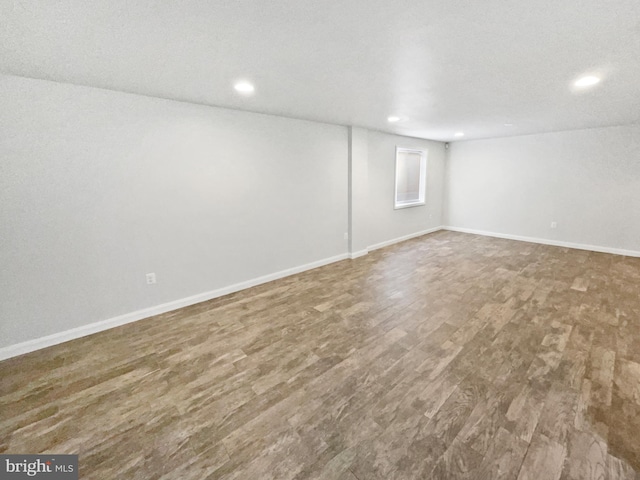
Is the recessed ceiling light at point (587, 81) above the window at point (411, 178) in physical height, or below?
above

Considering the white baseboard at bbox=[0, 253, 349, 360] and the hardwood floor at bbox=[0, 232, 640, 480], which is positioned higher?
the white baseboard at bbox=[0, 253, 349, 360]

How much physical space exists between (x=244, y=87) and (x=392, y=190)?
3.82 meters

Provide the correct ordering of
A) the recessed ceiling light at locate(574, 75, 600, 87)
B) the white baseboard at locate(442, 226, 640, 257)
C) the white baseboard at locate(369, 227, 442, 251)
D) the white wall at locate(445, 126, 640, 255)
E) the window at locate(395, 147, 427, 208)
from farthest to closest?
the window at locate(395, 147, 427, 208), the white baseboard at locate(369, 227, 442, 251), the white baseboard at locate(442, 226, 640, 257), the white wall at locate(445, 126, 640, 255), the recessed ceiling light at locate(574, 75, 600, 87)

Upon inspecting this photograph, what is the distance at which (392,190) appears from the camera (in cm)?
557

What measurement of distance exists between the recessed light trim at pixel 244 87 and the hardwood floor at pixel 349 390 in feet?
7.41

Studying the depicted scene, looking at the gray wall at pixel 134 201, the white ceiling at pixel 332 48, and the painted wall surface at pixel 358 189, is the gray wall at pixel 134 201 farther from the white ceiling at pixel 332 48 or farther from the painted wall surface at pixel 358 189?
the painted wall surface at pixel 358 189

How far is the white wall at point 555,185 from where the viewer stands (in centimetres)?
468

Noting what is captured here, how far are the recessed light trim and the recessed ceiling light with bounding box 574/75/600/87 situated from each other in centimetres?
291

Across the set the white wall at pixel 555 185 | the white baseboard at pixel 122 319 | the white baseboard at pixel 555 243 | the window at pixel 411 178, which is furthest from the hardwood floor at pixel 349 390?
the window at pixel 411 178

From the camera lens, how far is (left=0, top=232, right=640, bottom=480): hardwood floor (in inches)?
54.5

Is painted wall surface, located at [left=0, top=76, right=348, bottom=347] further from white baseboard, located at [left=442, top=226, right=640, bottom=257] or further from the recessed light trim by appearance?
white baseboard, located at [left=442, top=226, right=640, bottom=257]

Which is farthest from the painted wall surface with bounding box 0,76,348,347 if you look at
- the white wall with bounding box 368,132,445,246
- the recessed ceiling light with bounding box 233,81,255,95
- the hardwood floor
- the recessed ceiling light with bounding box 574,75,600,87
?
the recessed ceiling light with bounding box 574,75,600,87

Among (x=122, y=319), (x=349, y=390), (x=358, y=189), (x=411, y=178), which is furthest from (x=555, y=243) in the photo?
(x=122, y=319)

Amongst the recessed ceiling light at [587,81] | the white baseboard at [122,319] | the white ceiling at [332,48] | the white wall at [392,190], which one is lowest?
the white baseboard at [122,319]
